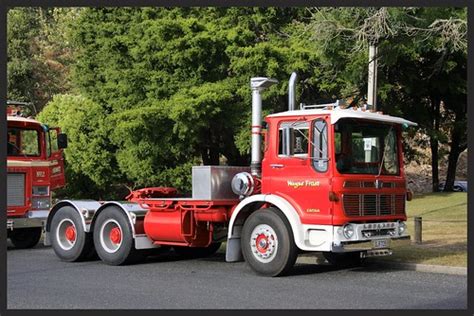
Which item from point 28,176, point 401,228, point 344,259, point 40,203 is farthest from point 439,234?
point 28,176

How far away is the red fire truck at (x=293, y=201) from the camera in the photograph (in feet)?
34.3

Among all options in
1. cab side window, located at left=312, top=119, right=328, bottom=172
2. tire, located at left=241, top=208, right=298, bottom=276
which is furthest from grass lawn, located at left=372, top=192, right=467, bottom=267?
cab side window, located at left=312, top=119, right=328, bottom=172

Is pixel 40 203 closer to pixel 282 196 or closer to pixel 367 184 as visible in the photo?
pixel 282 196

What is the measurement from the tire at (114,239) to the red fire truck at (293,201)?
0.07 feet

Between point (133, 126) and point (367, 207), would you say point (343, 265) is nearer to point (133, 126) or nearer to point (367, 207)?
point (367, 207)

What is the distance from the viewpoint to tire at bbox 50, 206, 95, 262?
1305 cm

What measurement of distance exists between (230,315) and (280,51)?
55.6ft

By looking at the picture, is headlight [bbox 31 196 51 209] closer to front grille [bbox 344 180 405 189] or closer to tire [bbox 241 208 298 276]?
tire [bbox 241 208 298 276]

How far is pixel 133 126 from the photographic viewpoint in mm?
24672

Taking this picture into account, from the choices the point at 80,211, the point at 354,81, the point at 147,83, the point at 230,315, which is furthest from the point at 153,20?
the point at 230,315

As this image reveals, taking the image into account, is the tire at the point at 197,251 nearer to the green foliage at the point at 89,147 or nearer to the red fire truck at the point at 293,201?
the red fire truck at the point at 293,201

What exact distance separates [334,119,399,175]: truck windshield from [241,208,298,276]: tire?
1.28m

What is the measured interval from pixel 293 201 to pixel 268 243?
77 centimetres

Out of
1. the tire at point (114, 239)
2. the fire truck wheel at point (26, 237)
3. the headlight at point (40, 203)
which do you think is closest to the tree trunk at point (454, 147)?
the headlight at point (40, 203)
